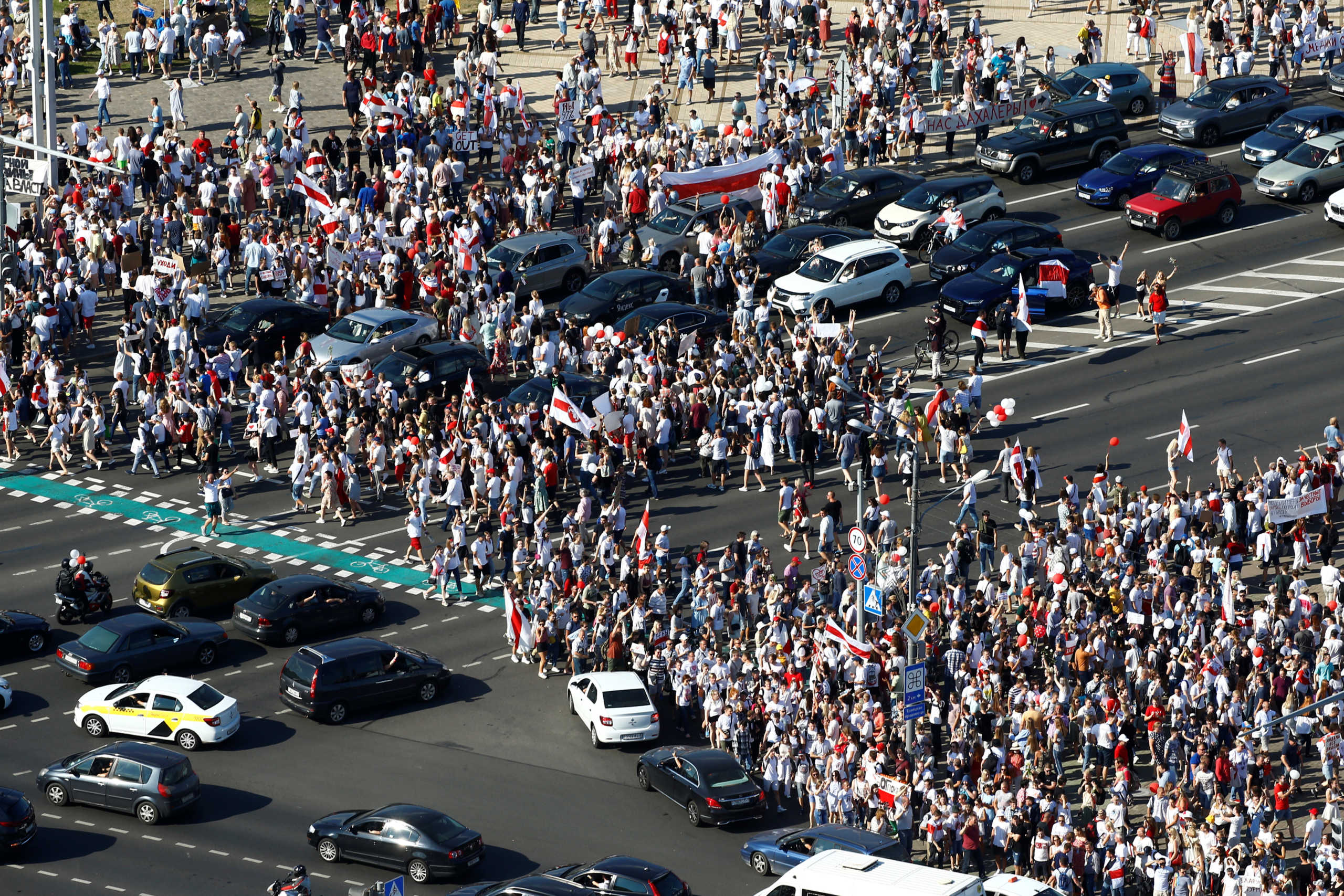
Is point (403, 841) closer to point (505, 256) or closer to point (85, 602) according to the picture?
point (85, 602)

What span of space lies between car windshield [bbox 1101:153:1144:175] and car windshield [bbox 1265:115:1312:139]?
5212mm

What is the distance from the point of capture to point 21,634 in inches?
1628

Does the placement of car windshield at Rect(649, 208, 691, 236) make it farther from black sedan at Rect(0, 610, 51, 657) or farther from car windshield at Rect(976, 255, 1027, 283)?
black sedan at Rect(0, 610, 51, 657)

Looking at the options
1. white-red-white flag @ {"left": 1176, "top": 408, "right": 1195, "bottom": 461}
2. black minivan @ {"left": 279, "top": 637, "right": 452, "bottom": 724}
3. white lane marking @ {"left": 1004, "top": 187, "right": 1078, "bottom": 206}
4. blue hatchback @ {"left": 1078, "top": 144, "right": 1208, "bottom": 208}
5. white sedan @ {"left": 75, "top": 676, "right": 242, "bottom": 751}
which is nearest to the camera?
white sedan @ {"left": 75, "top": 676, "right": 242, "bottom": 751}

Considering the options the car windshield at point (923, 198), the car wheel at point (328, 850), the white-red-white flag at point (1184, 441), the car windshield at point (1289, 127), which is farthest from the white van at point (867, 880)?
the car windshield at point (1289, 127)

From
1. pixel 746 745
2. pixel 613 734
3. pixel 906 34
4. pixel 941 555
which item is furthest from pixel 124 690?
pixel 906 34

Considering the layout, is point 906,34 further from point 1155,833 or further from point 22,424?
point 1155,833

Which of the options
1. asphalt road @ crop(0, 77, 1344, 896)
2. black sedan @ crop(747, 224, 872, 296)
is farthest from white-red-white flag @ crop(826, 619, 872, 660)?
black sedan @ crop(747, 224, 872, 296)

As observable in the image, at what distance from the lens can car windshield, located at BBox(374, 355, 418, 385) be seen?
51.0 m

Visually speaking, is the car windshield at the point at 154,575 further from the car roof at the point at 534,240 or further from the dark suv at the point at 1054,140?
the dark suv at the point at 1054,140

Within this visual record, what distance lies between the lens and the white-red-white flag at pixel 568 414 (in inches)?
1837

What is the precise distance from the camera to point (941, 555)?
45.2 metres

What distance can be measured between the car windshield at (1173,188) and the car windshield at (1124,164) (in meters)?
1.14

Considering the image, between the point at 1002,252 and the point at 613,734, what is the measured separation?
21.5 metres
